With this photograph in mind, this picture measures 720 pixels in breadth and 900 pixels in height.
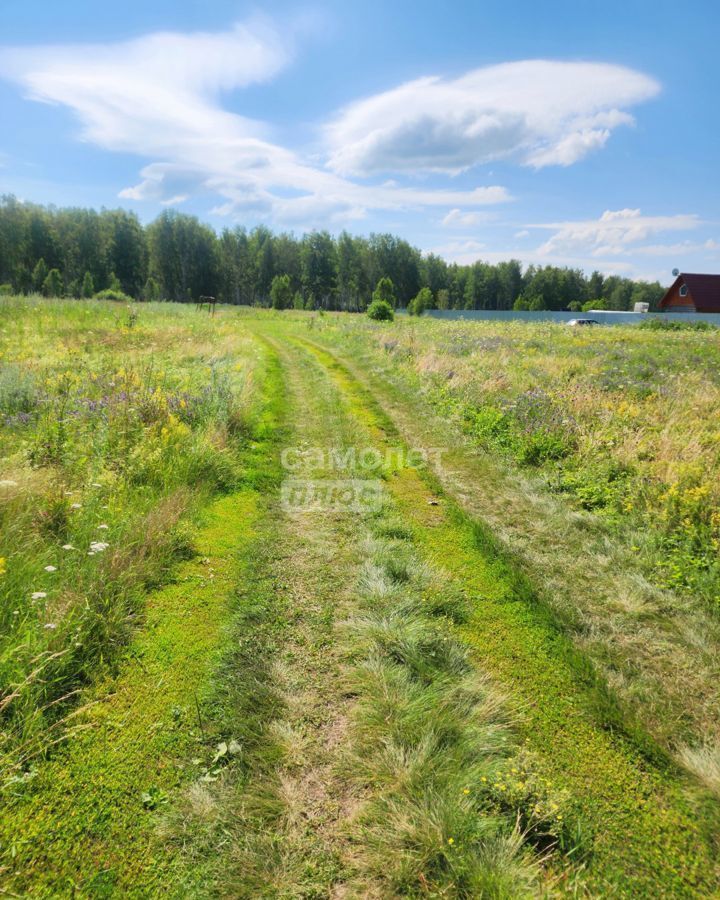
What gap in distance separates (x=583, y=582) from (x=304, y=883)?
11.7 ft

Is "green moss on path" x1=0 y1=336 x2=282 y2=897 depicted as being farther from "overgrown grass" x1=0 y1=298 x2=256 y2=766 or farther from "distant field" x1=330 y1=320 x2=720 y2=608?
"distant field" x1=330 y1=320 x2=720 y2=608

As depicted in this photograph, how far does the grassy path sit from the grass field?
0.05 ft

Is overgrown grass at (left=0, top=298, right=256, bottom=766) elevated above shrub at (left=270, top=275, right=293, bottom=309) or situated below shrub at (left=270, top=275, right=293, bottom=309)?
below

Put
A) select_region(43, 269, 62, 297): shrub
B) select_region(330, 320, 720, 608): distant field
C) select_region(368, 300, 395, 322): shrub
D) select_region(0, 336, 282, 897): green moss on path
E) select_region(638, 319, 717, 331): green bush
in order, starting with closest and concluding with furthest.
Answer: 1. select_region(0, 336, 282, 897): green moss on path
2. select_region(330, 320, 720, 608): distant field
3. select_region(638, 319, 717, 331): green bush
4. select_region(368, 300, 395, 322): shrub
5. select_region(43, 269, 62, 297): shrub

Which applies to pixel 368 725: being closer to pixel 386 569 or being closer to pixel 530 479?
pixel 386 569

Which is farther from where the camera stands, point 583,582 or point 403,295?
point 403,295

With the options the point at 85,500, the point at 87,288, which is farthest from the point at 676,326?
the point at 87,288

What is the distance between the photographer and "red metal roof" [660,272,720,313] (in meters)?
43.6

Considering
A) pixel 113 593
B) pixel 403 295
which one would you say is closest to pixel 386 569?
pixel 113 593

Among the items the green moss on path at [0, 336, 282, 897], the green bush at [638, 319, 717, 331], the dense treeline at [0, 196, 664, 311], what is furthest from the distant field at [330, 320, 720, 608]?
the dense treeline at [0, 196, 664, 311]

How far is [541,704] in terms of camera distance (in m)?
3.14

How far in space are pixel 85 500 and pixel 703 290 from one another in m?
57.2

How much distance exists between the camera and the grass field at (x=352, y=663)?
2.24 metres

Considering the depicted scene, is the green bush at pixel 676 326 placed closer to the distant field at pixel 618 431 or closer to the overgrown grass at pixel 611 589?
the distant field at pixel 618 431
